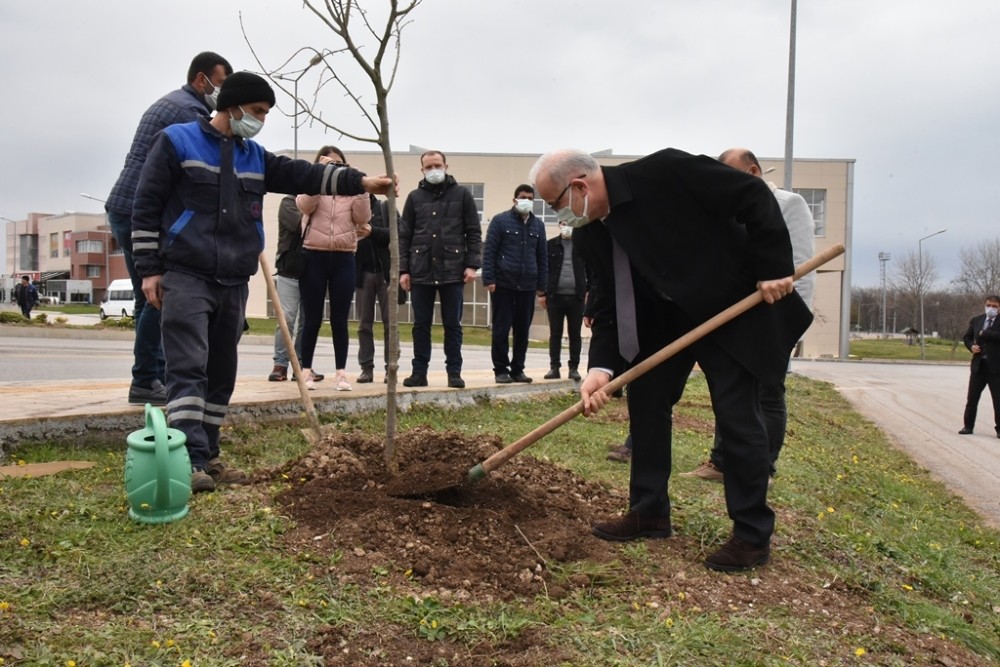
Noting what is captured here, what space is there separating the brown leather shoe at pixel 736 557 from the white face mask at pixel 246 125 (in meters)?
3.01

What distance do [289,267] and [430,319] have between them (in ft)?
4.22

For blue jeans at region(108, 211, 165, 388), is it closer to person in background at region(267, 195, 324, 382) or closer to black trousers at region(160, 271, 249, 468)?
black trousers at region(160, 271, 249, 468)

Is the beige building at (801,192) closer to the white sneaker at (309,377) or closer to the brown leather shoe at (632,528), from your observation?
the white sneaker at (309,377)

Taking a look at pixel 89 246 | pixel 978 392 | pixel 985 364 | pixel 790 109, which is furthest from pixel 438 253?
pixel 89 246

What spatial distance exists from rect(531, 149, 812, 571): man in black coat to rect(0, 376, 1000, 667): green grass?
18.1 inches

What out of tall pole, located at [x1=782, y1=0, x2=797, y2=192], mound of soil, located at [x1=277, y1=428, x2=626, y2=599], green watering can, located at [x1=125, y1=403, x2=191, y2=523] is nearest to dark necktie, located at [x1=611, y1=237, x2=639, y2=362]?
mound of soil, located at [x1=277, y1=428, x2=626, y2=599]

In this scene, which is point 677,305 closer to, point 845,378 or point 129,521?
point 129,521

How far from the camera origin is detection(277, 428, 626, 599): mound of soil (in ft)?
10.5

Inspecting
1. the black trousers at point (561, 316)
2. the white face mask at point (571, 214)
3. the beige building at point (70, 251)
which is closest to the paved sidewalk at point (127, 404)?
the black trousers at point (561, 316)

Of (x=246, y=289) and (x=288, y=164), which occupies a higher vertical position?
(x=288, y=164)

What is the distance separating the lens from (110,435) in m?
4.78

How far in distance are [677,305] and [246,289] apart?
2276 millimetres

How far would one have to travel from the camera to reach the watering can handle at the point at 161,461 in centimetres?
335

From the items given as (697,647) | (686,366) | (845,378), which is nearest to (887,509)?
(686,366)
